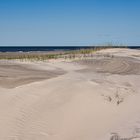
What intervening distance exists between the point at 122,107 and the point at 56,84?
244cm

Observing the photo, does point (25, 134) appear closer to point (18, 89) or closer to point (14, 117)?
point (14, 117)

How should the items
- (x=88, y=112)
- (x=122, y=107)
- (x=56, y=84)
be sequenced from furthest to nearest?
(x=56, y=84) → (x=122, y=107) → (x=88, y=112)

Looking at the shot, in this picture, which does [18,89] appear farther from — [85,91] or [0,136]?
[0,136]

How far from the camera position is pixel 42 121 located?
7414 mm

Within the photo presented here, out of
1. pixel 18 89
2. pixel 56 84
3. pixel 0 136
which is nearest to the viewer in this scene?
pixel 0 136

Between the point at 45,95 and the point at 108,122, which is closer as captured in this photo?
the point at 108,122

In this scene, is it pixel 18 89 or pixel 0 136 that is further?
pixel 18 89

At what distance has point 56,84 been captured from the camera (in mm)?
10617

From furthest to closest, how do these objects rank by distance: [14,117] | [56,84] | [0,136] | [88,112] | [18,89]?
1. [56,84]
2. [18,89]
3. [88,112]
4. [14,117]
5. [0,136]

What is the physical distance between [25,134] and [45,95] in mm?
2634

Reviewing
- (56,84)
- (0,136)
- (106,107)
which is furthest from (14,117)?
(56,84)

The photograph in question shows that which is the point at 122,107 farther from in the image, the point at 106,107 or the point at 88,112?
the point at 88,112

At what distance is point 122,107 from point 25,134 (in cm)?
326

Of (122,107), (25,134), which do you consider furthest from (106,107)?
(25,134)
